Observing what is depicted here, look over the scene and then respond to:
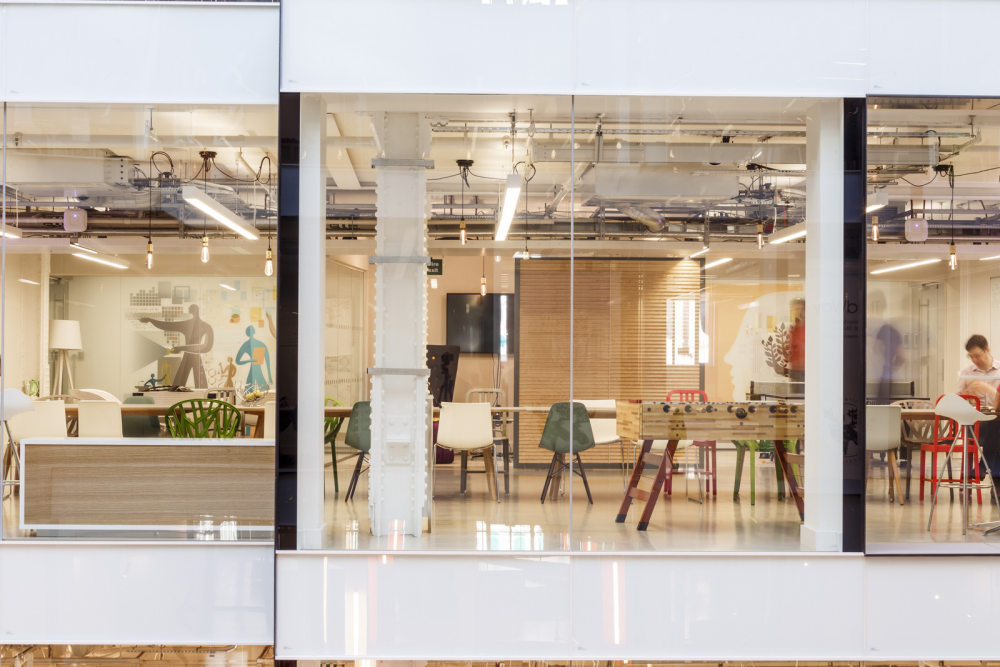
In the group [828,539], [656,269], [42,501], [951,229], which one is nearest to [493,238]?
[656,269]

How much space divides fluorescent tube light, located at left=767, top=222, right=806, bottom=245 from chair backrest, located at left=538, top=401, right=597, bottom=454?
1.69 meters

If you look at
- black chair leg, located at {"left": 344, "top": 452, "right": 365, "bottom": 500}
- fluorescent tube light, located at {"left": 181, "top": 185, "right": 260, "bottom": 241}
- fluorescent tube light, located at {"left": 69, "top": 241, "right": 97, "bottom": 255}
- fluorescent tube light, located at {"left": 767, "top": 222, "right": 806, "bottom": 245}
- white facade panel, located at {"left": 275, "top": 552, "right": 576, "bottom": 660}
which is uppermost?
fluorescent tube light, located at {"left": 181, "top": 185, "right": 260, "bottom": 241}

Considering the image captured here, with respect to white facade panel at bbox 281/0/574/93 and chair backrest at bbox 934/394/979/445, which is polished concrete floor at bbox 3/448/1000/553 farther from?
white facade panel at bbox 281/0/574/93

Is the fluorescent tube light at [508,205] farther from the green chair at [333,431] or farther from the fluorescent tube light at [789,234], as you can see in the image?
the fluorescent tube light at [789,234]

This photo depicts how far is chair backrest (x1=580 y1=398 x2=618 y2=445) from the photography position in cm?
495

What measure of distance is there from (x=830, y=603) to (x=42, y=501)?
16.0 feet

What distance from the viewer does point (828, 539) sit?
451cm

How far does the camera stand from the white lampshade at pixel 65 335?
19.2 feet

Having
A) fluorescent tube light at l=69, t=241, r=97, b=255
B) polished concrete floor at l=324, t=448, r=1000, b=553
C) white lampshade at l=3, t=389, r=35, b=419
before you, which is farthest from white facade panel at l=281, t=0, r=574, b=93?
fluorescent tube light at l=69, t=241, r=97, b=255

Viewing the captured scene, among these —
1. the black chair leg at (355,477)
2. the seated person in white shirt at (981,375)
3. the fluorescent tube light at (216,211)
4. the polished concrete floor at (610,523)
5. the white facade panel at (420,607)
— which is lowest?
the white facade panel at (420,607)

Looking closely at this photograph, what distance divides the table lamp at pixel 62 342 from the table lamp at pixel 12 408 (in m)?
0.42

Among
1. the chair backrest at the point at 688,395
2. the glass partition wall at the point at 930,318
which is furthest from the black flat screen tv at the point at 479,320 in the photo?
the glass partition wall at the point at 930,318

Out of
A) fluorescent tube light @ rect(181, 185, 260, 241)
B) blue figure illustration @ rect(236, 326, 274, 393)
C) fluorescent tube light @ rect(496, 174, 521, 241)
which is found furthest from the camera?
fluorescent tube light @ rect(181, 185, 260, 241)

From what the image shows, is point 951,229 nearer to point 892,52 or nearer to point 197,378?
point 892,52
